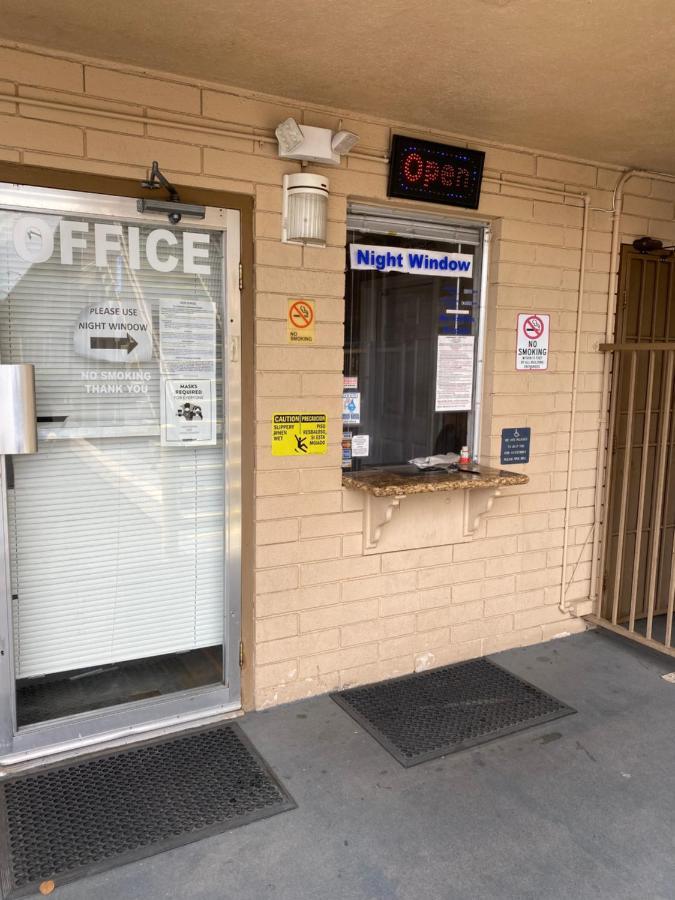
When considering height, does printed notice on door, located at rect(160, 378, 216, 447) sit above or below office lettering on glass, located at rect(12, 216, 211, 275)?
below

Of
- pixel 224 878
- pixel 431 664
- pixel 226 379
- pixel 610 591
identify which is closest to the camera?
pixel 224 878

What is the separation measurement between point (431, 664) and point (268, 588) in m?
1.11

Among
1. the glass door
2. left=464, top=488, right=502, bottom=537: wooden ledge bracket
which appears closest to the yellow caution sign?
the glass door

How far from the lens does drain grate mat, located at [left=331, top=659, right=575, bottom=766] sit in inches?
117

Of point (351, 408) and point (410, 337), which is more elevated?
point (410, 337)

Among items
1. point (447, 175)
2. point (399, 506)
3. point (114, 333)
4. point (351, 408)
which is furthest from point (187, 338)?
point (447, 175)

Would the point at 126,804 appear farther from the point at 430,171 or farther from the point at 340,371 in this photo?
the point at 430,171

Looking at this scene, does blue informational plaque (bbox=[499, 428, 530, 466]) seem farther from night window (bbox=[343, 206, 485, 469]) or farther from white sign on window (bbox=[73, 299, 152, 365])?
white sign on window (bbox=[73, 299, 152, 365])

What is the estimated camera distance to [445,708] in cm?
323

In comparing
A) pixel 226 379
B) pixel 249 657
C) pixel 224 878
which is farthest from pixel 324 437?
pixel 224 878

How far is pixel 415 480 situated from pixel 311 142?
1.59m

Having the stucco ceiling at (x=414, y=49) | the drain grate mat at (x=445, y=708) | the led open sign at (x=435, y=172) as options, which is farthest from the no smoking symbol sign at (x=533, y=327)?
the drain grate mat at (x=445, y=708)

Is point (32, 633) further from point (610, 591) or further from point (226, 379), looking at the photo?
point (610, 591)

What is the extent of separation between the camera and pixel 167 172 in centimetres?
275
